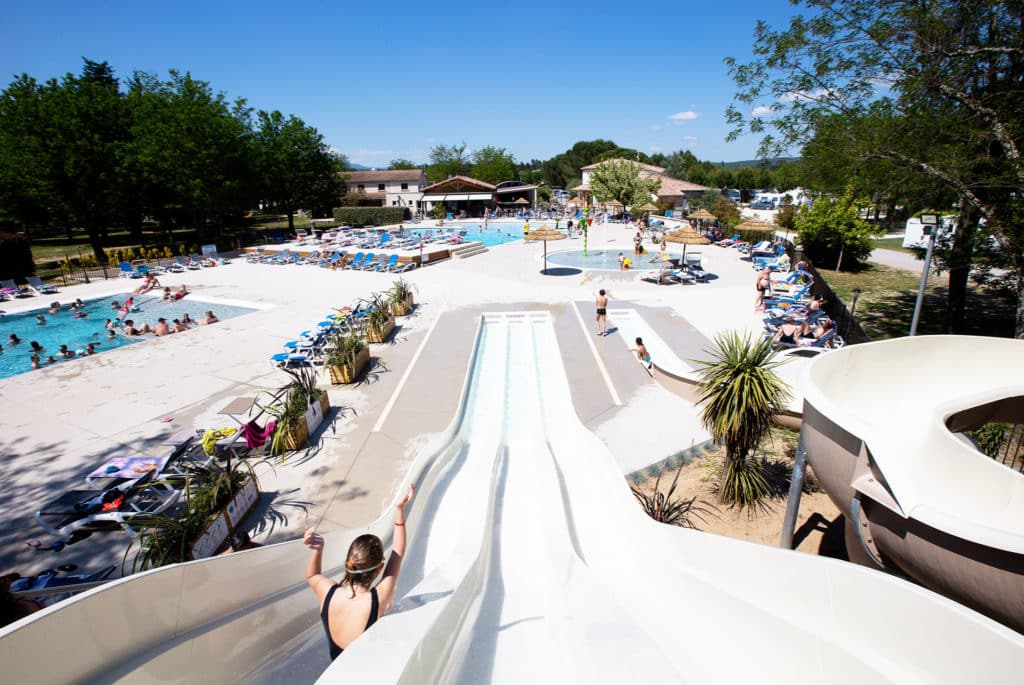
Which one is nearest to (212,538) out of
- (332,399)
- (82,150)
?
(332,399)

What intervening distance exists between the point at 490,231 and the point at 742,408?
39.5 metres

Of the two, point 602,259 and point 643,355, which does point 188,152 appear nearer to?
point 602,259

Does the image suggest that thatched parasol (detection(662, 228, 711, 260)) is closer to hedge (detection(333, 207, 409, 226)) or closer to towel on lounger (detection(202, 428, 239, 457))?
towel on lounger (detection(202, 428, 239, 457))

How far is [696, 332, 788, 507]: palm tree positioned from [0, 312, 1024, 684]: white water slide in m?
2.56

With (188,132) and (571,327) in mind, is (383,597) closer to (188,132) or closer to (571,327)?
(571,327)

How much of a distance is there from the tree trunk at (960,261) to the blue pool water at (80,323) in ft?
78.4

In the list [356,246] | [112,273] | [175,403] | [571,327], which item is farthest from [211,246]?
[571,327]

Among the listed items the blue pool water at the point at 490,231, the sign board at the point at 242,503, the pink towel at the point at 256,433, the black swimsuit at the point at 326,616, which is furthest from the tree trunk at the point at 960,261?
the blue pool water at the point at 490,231

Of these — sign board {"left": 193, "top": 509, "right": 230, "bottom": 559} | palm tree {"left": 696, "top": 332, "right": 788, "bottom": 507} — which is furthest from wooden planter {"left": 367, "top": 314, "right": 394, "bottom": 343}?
palm tree {"left": 696, "top": 332, "right": 788, "bottom": 507}

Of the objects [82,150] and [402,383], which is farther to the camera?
[82,150]

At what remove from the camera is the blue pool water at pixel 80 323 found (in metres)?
16.1

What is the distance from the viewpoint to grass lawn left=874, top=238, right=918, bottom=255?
101ft

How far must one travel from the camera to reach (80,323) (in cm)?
1911

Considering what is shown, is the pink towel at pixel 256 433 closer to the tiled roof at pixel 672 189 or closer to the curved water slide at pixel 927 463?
the curved water slide at pixel 927 463
